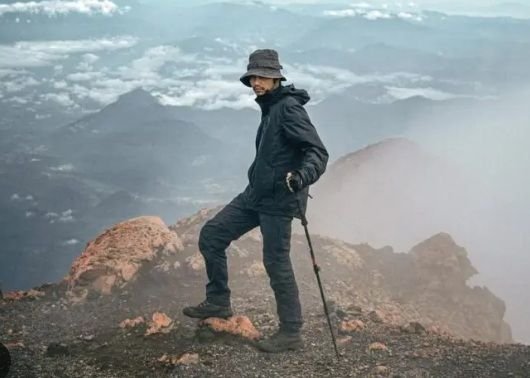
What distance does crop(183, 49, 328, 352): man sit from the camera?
20.9 feet

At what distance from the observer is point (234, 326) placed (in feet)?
25.4

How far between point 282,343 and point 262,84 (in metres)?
3.25

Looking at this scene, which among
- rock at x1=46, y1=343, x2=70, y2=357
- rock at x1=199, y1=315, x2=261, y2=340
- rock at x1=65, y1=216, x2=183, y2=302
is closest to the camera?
rock at x1=46, y1=343, x2=70, y2=357

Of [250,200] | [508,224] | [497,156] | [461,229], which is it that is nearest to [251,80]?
[250,200]

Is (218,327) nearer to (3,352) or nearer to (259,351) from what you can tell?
(259,351)

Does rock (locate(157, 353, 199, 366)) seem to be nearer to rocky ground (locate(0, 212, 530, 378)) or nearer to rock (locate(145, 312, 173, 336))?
rocky ground (locate(0, 212, 530, 378))

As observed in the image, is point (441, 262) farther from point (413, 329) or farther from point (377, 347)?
point (377, 347)

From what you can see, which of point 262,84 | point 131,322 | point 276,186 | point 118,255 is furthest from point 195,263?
Answer: point 262,84

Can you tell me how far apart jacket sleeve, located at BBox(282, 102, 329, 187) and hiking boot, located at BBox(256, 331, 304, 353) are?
211 centimetres

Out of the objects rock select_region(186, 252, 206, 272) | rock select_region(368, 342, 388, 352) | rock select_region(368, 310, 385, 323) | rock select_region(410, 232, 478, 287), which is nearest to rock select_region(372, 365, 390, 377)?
rock select_region(368, 342, 388, 352)

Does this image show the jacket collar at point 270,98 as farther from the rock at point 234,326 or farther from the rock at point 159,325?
the rock at point 159,325

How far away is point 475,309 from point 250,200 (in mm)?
14634

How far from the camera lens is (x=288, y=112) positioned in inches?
253

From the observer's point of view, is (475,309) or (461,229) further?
(461,229)
